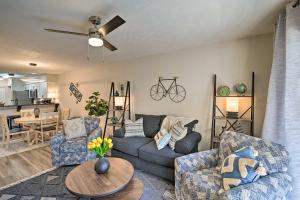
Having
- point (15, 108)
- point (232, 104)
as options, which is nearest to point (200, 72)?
point (232, 104)

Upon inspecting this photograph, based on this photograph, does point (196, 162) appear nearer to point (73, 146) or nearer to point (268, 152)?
point (268, 152)

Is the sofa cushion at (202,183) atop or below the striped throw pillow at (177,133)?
below

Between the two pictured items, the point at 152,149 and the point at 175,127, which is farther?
the point at 175,127

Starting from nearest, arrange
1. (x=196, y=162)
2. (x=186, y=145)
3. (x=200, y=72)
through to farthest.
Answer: (x=196, y=162), (x=186, y=145), (x=200, y=72)

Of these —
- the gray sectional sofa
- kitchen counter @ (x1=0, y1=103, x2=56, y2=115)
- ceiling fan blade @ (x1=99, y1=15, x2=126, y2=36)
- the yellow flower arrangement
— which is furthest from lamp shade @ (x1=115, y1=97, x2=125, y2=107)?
kitchen counter @ (x1=0, y1=103, x2=56, y2=115)

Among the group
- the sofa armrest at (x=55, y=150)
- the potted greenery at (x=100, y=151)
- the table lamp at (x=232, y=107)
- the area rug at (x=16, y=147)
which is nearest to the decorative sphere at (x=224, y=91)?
the table lamp at (x=232, y=107)

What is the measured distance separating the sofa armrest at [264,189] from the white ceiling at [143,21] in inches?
75.8

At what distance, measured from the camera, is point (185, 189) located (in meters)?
1.93

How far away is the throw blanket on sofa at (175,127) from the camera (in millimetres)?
2877

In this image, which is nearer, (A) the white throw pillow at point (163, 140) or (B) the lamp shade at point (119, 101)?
(A) the white throw pillow at point (163, 140)

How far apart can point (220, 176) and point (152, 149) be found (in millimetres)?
1227

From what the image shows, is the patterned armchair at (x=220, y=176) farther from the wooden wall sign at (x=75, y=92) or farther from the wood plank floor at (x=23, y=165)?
the wooden wall sign at (x=75, y=92)

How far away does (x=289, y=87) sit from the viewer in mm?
1881

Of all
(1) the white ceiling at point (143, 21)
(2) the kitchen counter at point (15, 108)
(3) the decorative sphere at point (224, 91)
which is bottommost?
(2) the kitchen counter at point (15, 108)
